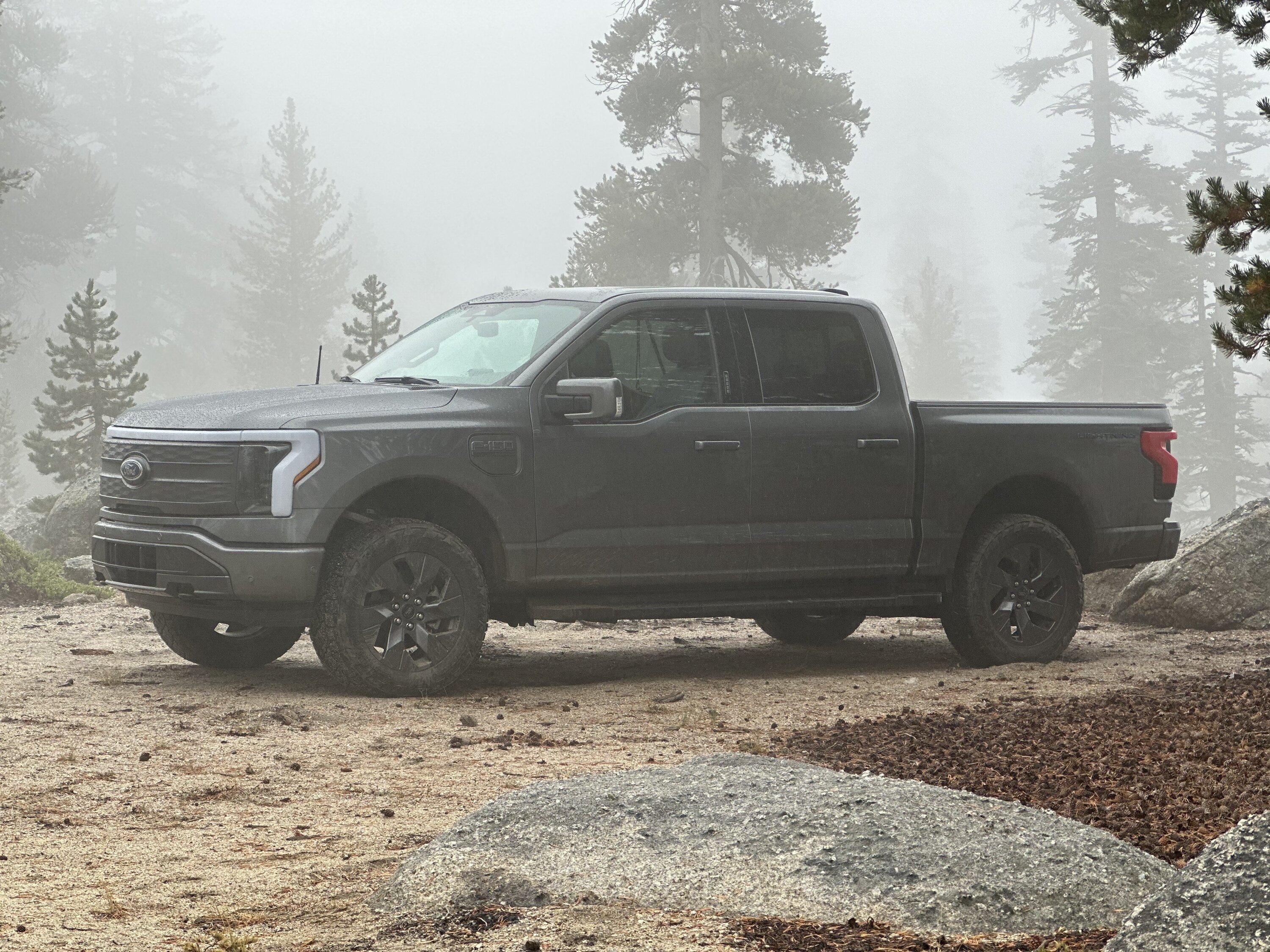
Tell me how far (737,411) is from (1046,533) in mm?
2268

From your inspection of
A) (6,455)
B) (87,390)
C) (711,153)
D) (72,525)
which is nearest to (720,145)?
(711,153)

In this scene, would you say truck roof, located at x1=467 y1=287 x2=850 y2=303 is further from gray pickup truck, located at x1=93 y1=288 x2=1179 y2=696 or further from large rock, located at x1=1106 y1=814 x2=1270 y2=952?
large rock, located at x1=1106 y1=814 x2=1270 y2=952

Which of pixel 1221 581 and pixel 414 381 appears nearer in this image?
pixel 414 381

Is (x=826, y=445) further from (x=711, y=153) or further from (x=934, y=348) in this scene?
(x=934, y=348)

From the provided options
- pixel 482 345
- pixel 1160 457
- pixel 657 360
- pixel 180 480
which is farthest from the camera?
pixel 1160 457

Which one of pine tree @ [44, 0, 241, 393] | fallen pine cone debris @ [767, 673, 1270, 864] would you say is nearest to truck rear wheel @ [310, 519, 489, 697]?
fallen pine cone debris @ [767, 673, 1270, 864]

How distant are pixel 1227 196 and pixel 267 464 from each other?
4.91 metres

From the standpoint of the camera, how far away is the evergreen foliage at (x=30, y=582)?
1301 cm

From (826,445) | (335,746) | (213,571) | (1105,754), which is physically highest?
(826,445)

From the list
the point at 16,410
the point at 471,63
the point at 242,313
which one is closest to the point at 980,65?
the point at 471,63

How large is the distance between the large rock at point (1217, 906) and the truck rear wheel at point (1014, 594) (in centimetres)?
588

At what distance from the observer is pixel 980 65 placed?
183 meters

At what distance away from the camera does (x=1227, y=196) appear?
6.85 m

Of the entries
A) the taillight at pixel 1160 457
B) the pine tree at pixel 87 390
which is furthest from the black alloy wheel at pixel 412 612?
the pine tree at pixel 87 390
